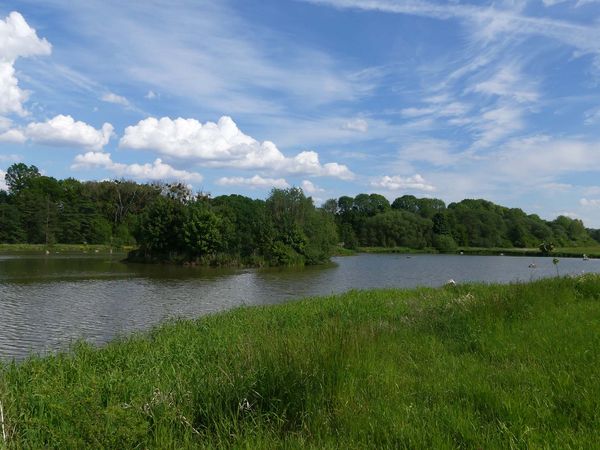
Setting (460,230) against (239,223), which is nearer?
(239,223)

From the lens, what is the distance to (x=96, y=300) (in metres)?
24.0

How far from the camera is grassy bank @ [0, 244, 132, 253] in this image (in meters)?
77.6

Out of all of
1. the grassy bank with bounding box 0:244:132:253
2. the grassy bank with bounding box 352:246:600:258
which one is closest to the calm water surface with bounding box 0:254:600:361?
the grassy bank with bounding box 0:244:132:253

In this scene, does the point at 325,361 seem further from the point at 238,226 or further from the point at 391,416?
the point at 238,226

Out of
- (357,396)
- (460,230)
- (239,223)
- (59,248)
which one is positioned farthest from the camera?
(460,230)

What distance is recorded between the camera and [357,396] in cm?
511

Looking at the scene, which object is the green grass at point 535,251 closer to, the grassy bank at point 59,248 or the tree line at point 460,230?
the tree line at point 460,230

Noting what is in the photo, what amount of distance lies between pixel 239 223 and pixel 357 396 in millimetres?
55533

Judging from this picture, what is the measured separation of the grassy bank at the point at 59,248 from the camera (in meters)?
77.6

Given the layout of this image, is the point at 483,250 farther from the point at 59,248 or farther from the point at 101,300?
the point at 101,300

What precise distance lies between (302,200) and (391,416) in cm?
5802

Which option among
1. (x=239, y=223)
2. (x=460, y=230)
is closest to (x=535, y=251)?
(x=460, y=230)

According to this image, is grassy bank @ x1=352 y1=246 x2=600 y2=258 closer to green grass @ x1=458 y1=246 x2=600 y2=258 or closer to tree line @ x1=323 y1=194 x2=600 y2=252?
green grass @ x1=458 y1=246 x2=600 y2=258

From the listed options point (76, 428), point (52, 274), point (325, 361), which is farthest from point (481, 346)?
point (52, 274)
